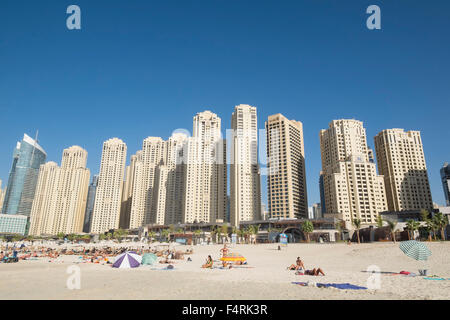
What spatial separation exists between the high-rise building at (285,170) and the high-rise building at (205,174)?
104 feet

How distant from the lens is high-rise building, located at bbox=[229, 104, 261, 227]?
135 meters

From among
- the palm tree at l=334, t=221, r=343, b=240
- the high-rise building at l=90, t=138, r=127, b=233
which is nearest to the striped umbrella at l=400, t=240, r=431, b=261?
A: the palm tree at l=334, t=221, r=343, b=240

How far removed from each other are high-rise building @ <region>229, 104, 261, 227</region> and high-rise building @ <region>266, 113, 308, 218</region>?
9869 millimetres

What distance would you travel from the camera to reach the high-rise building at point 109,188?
17488 centimetres

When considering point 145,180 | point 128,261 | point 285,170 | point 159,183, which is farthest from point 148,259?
point 145,180

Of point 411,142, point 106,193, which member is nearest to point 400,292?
point 411,142

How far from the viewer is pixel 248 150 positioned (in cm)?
14575

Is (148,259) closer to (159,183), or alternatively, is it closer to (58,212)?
(159,183)

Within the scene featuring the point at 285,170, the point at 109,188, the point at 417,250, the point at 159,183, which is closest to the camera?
the point at 417,250

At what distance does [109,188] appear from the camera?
182 m

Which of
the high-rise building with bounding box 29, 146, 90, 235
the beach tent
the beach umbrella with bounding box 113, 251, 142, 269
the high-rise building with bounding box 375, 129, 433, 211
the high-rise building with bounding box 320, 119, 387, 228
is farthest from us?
the high-rise building with bounding box 29, 146, 90, 235

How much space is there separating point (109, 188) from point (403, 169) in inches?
6638

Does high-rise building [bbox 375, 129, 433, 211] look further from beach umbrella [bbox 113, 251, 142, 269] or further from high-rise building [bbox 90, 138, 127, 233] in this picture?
high-rise building [bbox 90, 138, 127, 233]
